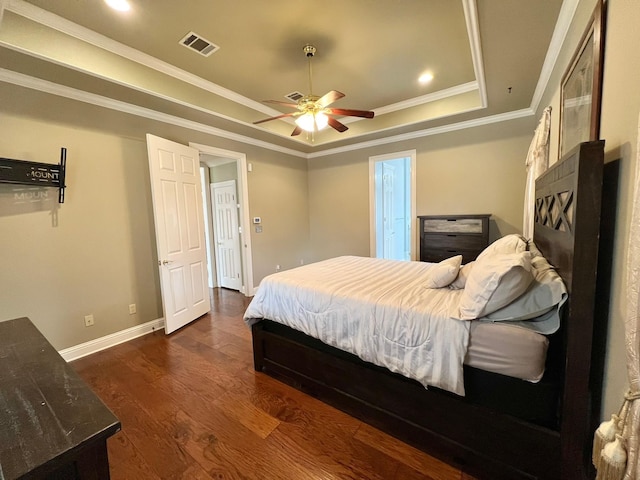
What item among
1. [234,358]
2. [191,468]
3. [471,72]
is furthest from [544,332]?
[471,72]

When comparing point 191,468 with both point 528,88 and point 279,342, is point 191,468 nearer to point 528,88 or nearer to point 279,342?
point 279,342

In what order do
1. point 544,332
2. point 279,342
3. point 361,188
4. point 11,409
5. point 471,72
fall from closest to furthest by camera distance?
point 11,409
point 544,332
point 279,342
point 471,72
point 361,188

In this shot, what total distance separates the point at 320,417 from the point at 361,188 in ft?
12.7

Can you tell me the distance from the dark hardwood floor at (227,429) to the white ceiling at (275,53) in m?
2.71

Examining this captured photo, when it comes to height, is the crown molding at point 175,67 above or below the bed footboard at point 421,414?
above

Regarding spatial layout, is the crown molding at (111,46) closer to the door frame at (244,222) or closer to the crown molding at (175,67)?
the crown molding at (175,67)

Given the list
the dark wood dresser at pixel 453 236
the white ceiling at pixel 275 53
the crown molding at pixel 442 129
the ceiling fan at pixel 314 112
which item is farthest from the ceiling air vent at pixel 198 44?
the dark wood dresser at pixel 453 236

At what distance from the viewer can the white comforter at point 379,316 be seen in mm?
1383

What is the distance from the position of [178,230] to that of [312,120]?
210 cm

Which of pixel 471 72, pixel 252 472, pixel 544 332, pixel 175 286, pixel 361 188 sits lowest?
pixel 252 472

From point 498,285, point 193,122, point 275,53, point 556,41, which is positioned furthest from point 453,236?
point 193,122

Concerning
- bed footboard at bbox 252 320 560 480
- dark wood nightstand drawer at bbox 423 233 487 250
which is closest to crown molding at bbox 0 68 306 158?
bed footboard at bbox 252 320 560 480

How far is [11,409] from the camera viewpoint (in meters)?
0.79

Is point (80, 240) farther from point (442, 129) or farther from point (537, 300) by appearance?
point (442, 129)
